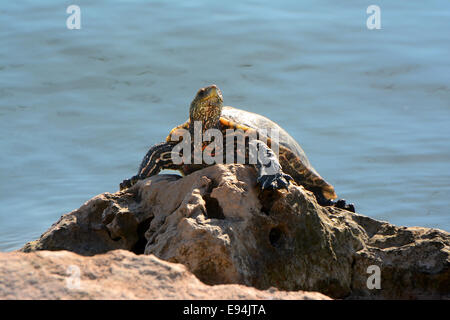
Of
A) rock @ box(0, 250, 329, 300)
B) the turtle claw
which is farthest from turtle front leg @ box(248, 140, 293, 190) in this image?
rock @ box(0, 250, 329, 300)

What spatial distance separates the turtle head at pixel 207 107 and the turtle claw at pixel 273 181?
3.23ft

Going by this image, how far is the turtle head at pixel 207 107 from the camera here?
14.6 ft

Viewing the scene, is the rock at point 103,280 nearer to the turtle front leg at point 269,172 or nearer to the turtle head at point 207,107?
the turtle front leg at point 269,172

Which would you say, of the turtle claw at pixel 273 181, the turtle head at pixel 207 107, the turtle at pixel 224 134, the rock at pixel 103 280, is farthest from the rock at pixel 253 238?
the turtle head at pixel 207 107

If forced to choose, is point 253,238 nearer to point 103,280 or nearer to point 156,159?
point 103,280

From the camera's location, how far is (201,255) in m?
3.24

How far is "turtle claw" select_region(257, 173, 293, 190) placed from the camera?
3.52m

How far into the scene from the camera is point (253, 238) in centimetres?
338

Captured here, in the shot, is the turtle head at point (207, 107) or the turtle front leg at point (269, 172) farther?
the turtle head at point (207, 107)

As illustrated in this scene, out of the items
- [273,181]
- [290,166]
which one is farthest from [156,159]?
[273,181]

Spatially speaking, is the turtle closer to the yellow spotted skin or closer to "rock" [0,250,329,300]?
the yellow spotted skin

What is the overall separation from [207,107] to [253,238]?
1.31m

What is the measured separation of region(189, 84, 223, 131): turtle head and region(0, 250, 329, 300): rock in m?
1.80

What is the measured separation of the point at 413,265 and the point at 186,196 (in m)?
1.29
